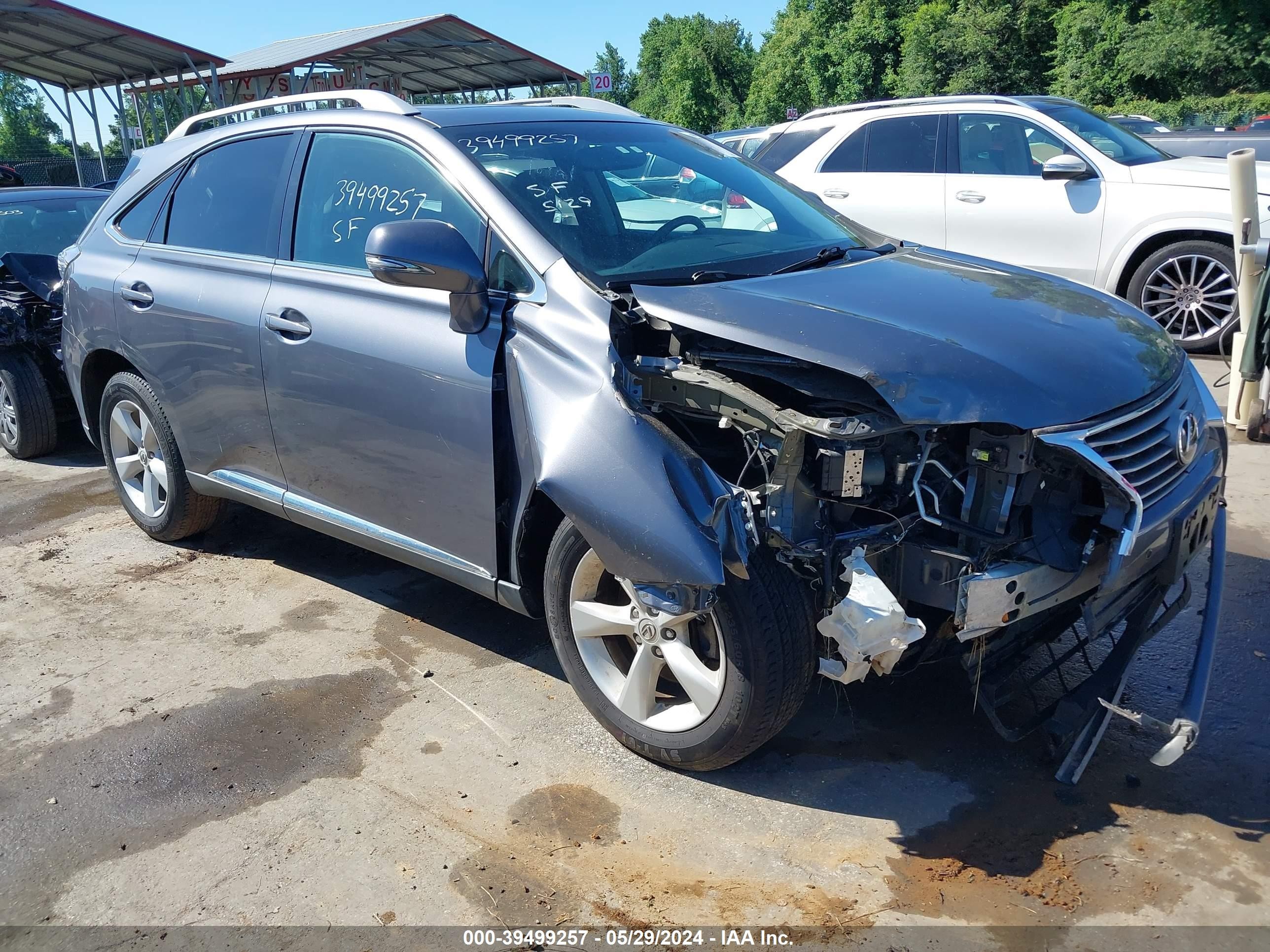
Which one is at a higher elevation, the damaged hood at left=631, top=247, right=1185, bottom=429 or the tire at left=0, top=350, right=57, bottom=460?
the damaged hood at left=631, top=247, right=1185, bottom=429

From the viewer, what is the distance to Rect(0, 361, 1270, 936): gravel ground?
8.18 feet

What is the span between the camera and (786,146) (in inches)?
348

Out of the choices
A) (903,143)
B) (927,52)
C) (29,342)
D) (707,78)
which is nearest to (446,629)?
(29,342)

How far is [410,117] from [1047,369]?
2.33 m

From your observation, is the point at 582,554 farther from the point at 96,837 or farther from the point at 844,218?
the point at 844,218

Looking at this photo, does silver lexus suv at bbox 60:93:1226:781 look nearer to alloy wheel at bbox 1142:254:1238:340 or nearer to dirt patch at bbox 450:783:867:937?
dirt patch at bbox 450:783:867:937

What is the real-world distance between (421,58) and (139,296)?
21.9m

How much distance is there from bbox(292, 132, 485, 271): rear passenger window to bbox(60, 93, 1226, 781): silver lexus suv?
0.05ft

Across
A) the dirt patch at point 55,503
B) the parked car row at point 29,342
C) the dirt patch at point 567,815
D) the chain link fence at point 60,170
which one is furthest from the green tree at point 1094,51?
the dirt patch at point 567,815

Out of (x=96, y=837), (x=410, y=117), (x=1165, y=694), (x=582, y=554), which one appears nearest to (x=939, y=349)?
(x=582, y=554)

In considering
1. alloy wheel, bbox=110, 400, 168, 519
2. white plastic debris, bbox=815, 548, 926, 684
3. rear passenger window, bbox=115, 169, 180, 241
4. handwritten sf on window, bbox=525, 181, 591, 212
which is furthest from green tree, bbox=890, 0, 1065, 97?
white plastic debris, bbox=815, 548, 926, 684

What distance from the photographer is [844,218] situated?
4059 mm

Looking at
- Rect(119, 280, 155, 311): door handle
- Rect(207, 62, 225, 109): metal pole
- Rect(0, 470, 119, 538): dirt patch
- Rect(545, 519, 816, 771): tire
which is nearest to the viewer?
Rect(545, 519, 816, 771): tire

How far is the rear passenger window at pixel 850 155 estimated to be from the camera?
327 inches
